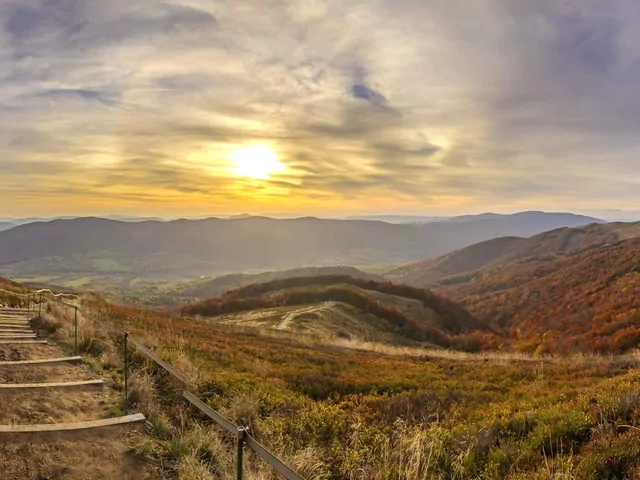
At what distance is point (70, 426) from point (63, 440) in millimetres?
252

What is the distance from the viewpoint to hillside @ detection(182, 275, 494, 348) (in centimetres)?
4794

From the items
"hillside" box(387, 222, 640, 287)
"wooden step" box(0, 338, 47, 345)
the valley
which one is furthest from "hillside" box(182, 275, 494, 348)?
"hillside" box(387, 222, 640, 287)

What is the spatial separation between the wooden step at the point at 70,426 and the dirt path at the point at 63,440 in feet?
0.19

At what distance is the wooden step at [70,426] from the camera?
5418mm

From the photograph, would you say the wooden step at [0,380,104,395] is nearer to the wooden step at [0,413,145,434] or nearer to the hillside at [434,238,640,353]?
the wooden step at [0,413,145,434]

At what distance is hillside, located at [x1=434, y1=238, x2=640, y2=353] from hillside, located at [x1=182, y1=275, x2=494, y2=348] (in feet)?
24.1

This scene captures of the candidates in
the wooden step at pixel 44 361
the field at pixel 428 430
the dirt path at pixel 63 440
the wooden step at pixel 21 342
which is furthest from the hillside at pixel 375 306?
the dirt path at pixel 63 440

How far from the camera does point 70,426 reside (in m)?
5.75

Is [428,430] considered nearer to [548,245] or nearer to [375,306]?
[375,306]

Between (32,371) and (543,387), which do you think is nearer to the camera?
(32,371)

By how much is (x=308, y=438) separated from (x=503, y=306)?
79.9m

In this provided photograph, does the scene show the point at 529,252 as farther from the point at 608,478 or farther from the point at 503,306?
the point at 608,478

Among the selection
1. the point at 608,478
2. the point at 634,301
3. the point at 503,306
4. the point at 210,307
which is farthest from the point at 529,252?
the point at 608,478

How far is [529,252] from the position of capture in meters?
172
